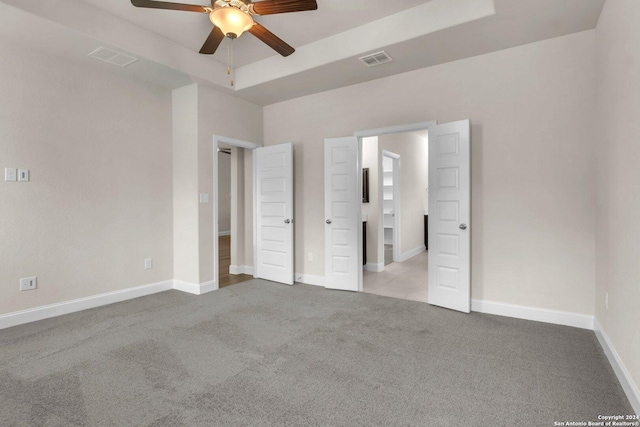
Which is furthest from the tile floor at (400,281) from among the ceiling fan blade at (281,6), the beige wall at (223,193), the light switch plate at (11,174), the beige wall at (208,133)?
the beige wall at (223,193)

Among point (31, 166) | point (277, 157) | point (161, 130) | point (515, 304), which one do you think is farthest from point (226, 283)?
point (515, 304)

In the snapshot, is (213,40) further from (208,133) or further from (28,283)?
(28,283)

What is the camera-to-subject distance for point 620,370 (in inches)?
80.8

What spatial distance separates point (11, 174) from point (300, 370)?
10.9 feet

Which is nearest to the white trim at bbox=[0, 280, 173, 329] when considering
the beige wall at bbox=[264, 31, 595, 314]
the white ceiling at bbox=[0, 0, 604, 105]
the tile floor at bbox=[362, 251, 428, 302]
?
the white ceiling at bbox=[0, 0, 604, 105]

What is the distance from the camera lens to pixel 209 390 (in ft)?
6.59

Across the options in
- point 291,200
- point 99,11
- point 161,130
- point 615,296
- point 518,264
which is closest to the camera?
point 615,296

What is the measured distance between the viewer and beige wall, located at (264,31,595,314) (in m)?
2.98

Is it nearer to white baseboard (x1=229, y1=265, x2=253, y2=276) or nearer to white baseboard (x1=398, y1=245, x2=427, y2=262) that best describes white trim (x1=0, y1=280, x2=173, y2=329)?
white baseboard (x1=229, y1=265, x2=253, y2=276)

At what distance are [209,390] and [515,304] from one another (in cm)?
300

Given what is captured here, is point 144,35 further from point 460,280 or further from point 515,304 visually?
point 515,304

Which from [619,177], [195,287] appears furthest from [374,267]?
[619,177]

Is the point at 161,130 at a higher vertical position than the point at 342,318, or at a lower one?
higher

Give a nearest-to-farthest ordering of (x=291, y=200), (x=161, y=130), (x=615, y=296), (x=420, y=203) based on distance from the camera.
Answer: (x=615, y=296) < (x=161, y=130) < (x=291, y=200) < (x=420, y=203)
